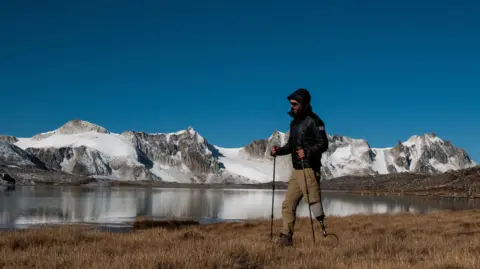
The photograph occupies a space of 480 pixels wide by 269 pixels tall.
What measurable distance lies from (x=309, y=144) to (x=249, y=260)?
325 centimetres

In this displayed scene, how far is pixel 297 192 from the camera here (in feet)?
35.0

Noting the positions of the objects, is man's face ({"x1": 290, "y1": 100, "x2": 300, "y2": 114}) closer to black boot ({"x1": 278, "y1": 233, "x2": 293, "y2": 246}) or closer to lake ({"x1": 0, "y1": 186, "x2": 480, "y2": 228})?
black boot ({"x1": 278, "y1": 233, "x2": 293, "y2": 246})

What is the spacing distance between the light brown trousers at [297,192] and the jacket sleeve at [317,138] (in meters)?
0.43

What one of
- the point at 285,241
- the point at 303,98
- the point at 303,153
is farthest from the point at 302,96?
the point at 285,241

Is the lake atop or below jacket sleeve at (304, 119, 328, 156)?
below

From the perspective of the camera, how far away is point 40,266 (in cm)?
739

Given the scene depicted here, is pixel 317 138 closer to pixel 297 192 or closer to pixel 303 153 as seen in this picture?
pixel 303 153

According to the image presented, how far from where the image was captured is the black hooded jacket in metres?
10.4

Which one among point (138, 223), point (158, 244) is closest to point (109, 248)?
point (158, 244)

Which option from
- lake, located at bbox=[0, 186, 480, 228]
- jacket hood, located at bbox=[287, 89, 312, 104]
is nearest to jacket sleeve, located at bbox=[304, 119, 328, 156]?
jacket hood, located at bbox=[287, 89, 312, 104]

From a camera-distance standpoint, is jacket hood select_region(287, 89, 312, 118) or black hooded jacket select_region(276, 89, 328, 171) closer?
black hooded jacket select_region(276, 89, 328, 171)

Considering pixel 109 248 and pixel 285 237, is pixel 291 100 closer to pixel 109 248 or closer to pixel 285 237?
pixel 285 237

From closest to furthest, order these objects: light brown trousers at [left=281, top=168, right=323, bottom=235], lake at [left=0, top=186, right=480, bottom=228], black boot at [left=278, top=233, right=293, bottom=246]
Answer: light brown trousers at [left=281, top=168, right=323, bottom=235] → black boot at [left=278, top=233, right=293, bottom=246] → lake at [left=0, top=186, right=480, bottom=228]

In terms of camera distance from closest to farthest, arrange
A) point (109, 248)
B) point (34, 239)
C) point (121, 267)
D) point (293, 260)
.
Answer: point (121, 267)
point (293, 260)
point (109, 248)
point (34, 239)
